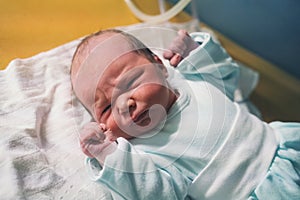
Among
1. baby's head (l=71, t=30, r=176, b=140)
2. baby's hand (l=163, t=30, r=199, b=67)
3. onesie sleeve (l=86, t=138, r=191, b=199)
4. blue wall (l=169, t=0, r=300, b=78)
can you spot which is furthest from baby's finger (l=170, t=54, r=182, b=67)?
blue wall (l=169, t=0, r=300, b=78)

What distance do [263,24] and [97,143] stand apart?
684 millimetres

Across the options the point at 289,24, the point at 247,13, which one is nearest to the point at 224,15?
the point at 247,13

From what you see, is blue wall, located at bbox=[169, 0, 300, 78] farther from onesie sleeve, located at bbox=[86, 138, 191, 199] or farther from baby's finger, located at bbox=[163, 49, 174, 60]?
onesie sleeve, located at bbox=[86, 138, 191, 199]

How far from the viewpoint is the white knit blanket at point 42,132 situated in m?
0.66

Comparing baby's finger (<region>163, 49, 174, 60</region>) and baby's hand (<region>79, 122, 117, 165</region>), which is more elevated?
baby's finger (<region>163, 49, 174, 60</region>)

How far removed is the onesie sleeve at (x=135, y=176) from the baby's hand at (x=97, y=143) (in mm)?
13

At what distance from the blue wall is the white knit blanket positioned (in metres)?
0.36

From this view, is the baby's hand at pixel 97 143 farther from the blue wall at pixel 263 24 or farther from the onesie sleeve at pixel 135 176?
the blue wall at pixel 263 24

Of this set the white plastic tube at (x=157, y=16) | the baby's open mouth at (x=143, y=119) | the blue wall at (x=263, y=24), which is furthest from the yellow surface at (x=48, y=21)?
the baby's open mouth at (x=143, y=119)

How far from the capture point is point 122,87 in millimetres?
665

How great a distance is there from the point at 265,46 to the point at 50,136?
0.69 m

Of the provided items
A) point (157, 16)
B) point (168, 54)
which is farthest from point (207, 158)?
point (157, 16)

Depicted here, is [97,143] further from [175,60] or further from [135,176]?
[175,60]

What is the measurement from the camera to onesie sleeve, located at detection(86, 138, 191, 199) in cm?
63
